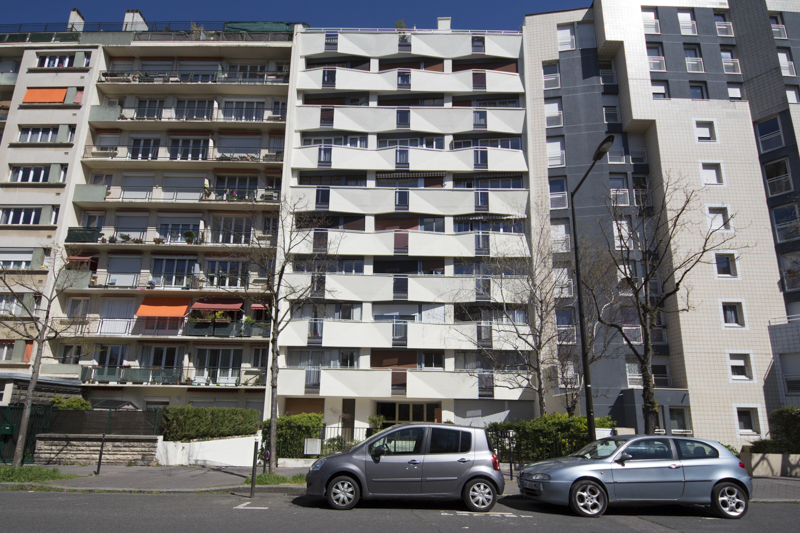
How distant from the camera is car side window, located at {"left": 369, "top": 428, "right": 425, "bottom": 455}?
10.0 metres

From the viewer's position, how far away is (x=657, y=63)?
31266mm

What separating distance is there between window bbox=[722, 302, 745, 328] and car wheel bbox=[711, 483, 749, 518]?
19668 mm

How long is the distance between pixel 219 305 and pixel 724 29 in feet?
117

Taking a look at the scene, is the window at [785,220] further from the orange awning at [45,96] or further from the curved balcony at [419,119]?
the orange awning at [45,96]

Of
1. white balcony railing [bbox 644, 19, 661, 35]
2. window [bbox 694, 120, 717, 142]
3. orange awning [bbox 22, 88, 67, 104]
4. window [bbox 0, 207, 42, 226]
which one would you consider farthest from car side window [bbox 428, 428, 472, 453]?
orange awning [bbox 22, 88, 67, 104]

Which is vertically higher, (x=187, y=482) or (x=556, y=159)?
(x=556, y=159)

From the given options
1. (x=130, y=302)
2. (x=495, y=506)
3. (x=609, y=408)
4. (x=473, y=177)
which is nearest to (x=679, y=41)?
(x=473, y=177)

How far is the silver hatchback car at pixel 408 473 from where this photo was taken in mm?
9859

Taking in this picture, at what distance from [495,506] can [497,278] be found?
16761 mm

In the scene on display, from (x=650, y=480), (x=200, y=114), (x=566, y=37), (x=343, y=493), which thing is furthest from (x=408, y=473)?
(x=566, y=37)

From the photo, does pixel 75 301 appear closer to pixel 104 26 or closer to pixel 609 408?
pixel 104 26

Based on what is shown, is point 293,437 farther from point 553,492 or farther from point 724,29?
point 724,29

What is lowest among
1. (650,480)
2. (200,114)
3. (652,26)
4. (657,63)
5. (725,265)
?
(650,480)

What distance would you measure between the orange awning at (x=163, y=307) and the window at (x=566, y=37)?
94.0 ft
